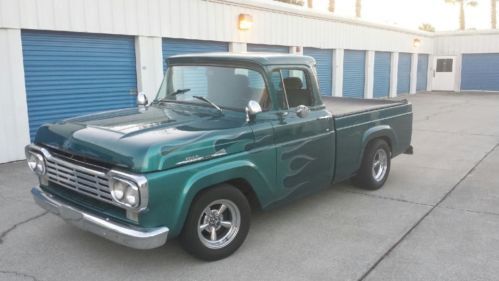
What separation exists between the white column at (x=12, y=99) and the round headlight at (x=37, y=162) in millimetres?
3953

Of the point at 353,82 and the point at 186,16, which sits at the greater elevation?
the point at 186,16

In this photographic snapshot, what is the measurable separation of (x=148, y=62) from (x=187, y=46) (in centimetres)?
142

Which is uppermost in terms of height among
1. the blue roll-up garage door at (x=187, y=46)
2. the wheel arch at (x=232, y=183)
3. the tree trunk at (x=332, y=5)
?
the tree trunk at (x=332, y=5)

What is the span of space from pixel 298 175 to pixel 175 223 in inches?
63.8

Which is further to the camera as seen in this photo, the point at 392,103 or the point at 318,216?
the point at 392,103

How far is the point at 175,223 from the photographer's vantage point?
11.8 ft

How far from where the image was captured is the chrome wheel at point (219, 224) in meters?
3.98

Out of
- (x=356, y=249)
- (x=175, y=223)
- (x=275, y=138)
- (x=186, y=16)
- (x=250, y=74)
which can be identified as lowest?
(x=356, y=249)

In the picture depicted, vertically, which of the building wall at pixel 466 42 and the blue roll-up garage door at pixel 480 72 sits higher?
the building wall at pixel 466 42

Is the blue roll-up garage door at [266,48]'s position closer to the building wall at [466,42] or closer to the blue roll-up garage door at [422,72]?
the blue roll-up garage door at [422,72]

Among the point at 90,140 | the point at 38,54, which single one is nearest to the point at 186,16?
the point at 38,54

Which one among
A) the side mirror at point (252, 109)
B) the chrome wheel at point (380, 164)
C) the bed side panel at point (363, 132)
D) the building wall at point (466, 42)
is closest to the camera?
the side mirror at point (252, 109)

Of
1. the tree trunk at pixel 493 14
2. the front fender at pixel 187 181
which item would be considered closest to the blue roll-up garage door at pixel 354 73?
the front fender at pixel 187 181

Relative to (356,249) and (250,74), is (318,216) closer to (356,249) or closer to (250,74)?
(356,249)
